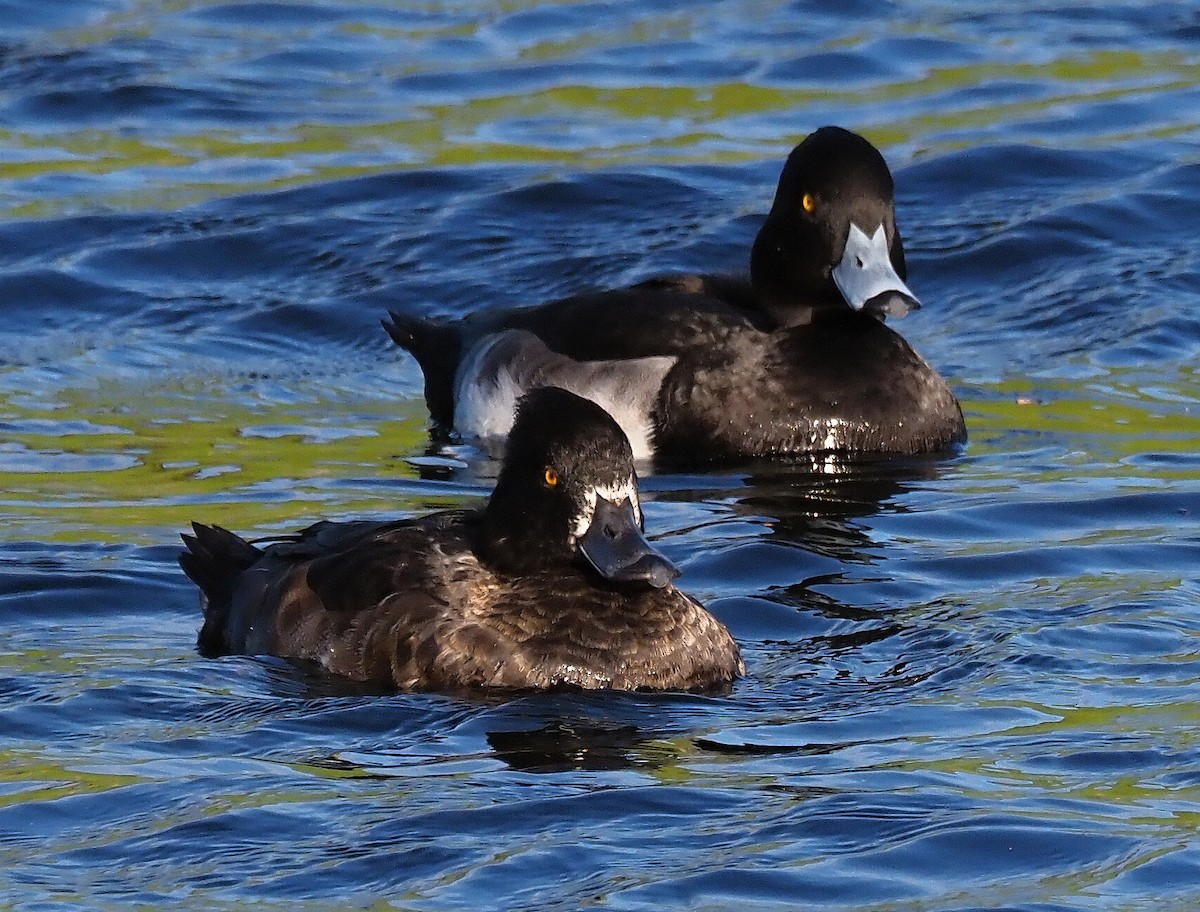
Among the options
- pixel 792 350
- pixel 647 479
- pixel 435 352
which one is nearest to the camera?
pixel 647 479

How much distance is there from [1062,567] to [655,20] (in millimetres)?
11467

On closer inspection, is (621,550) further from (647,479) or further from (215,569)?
(647,479)

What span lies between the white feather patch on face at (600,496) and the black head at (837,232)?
403cm

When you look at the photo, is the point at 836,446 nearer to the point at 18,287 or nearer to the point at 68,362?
the point at 68,362

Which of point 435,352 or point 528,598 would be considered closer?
point 528,598

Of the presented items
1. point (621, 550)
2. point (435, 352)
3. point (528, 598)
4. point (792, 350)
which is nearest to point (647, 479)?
point (792, 350)

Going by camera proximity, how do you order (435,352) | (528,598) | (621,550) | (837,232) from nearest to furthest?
(621,550)
(528,598)
(837,232)
(435,352)

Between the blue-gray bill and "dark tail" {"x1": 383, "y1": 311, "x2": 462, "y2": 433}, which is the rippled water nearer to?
"dark tail" {"x1": 383, "y1": 311, "x2": 462, "y2": 433}

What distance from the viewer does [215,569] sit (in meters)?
8.91

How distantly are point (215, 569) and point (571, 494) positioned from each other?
1496mm

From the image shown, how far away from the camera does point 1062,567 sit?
966 cm

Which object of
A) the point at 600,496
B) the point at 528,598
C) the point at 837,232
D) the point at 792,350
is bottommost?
the point at 528,598

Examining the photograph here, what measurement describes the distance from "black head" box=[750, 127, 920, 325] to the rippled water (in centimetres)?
88

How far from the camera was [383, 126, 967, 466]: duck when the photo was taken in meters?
12.1
